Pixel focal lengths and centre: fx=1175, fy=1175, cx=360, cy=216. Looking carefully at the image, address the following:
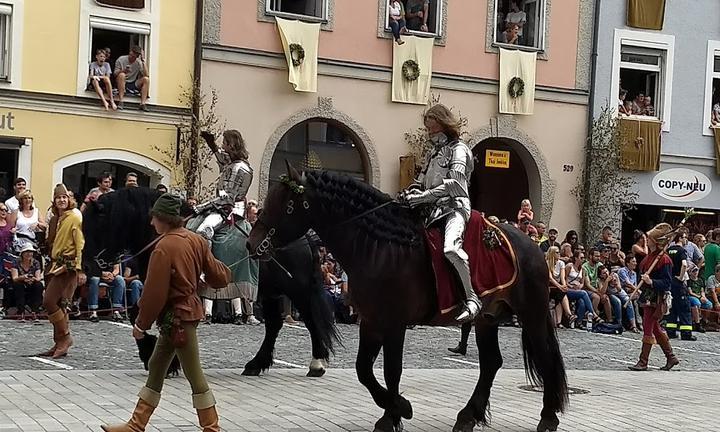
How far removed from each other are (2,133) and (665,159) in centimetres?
1613

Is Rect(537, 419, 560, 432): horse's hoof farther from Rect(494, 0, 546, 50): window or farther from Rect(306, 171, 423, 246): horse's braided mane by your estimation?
Rect(494, 0, 546, 50): window

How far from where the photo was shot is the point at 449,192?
938cm

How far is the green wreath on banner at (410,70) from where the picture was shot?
86.3ft

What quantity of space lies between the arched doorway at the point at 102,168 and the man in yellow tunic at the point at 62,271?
952 centimetres

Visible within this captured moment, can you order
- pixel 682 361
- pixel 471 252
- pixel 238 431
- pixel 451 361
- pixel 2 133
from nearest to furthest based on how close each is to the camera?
pixel 238 431, pixel 471 252, pixel 451 361, pixel 682 361, pixel 2 133

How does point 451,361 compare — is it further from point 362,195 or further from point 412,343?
point 362,195

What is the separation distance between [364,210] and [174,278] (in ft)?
6.51

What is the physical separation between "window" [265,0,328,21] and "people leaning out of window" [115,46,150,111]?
3.17m

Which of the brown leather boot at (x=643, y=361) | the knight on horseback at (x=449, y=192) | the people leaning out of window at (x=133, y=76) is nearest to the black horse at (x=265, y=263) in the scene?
the knight on horseback at (x=449, y=192)

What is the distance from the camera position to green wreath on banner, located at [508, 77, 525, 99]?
27750mm

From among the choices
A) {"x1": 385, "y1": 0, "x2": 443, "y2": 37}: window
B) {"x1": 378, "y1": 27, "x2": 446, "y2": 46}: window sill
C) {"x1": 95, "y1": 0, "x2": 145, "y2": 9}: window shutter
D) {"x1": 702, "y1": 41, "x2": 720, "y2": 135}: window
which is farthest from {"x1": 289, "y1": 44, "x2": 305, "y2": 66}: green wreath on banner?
{"x1": 702, "y1": 41, "x2": 720, "y2": 135}: window

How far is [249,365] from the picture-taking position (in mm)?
12359

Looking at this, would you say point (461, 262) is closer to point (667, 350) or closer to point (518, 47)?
point (667, 350)

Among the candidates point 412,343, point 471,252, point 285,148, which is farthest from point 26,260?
point 471,252
